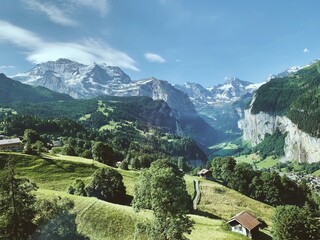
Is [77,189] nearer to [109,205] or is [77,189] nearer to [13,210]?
[109,205]

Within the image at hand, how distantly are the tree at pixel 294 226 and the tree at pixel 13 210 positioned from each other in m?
56.0

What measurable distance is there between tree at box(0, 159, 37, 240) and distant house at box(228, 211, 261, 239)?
6244cm

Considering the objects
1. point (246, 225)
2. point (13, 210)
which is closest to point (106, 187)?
point (246, 225)

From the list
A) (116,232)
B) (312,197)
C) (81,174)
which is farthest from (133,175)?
(312,197)

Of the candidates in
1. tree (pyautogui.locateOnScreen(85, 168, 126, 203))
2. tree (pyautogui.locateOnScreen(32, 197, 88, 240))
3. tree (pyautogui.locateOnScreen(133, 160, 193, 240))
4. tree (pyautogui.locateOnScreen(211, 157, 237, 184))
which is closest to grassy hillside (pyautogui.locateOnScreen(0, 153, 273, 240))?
tree (pyautogui.locateOnScreen(133, 160, 193, 240))

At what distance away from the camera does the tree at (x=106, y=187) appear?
10425 centimetres

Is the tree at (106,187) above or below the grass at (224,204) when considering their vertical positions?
above

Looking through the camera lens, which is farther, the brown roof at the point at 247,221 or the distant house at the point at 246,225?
the brown roof at the point at 247,221

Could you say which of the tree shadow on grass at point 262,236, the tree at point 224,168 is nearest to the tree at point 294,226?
the tree shadow on grass at point 262,236

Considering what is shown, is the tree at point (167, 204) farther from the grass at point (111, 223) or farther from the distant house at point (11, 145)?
the distant house at point (11, 145)

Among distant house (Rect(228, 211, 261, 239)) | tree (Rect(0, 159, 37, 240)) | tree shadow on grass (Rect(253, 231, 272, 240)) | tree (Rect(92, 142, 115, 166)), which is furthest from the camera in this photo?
tree (Rect(92, 142, 115, 166))

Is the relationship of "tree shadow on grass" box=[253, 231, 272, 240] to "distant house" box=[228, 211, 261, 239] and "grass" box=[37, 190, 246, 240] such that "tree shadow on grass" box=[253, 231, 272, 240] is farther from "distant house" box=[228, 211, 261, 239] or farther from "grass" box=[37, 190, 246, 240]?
"grass" box=[37, 190, 246, 240]

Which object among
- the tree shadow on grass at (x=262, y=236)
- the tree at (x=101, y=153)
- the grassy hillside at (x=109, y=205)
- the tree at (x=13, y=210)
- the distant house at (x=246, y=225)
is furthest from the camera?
the tree at (x=101, y=153)

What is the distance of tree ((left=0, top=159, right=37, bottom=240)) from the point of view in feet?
136
